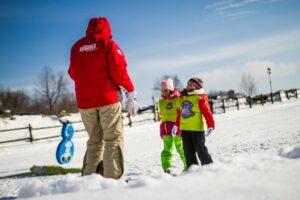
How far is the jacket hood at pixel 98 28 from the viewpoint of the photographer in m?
3.95

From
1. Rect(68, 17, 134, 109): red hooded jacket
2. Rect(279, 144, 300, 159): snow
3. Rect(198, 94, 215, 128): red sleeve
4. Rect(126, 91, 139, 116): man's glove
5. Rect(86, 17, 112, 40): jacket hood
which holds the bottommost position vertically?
Rect(279, 144, 300, 159): snow

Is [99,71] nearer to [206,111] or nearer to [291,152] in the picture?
[206,111]

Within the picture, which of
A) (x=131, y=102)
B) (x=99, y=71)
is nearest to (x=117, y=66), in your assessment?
(x=99, y=71)

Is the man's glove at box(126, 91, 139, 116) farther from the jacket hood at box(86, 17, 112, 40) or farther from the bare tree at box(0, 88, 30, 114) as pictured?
the bare tree at box(0, 88, 30, 114)

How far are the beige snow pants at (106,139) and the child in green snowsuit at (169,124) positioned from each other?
67.0 inches

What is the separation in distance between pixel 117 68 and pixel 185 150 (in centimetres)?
198

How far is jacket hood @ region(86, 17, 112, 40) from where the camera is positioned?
3.95m

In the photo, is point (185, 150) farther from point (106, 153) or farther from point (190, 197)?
point (190, 197)

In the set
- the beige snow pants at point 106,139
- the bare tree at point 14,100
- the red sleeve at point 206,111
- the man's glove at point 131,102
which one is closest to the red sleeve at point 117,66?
the man's glove at point 131,102

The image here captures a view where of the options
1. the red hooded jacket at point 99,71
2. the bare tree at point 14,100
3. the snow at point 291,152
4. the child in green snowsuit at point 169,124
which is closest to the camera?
the snow at point 291,152

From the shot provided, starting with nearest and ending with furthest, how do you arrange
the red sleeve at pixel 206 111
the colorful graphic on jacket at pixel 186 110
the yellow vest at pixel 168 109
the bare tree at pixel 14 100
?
the red sleeve at pixel 206 111 < the colorful graphic on jacket at pixel 186 110 < the yellow vest at pixel 168 109 < the bare tree at pixel 14 100

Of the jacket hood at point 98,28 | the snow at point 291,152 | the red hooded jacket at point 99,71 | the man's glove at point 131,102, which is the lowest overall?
the snow at point 291,152

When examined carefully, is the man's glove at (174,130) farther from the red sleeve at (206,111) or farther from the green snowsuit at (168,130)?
the red sleeve at (206,111)

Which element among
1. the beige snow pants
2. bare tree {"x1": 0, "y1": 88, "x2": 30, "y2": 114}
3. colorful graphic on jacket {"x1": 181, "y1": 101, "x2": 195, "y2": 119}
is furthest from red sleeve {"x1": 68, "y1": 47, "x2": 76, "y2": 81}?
bare tree {"x1": 0, "y1": 88, "x2": 30, "y2": 114}
